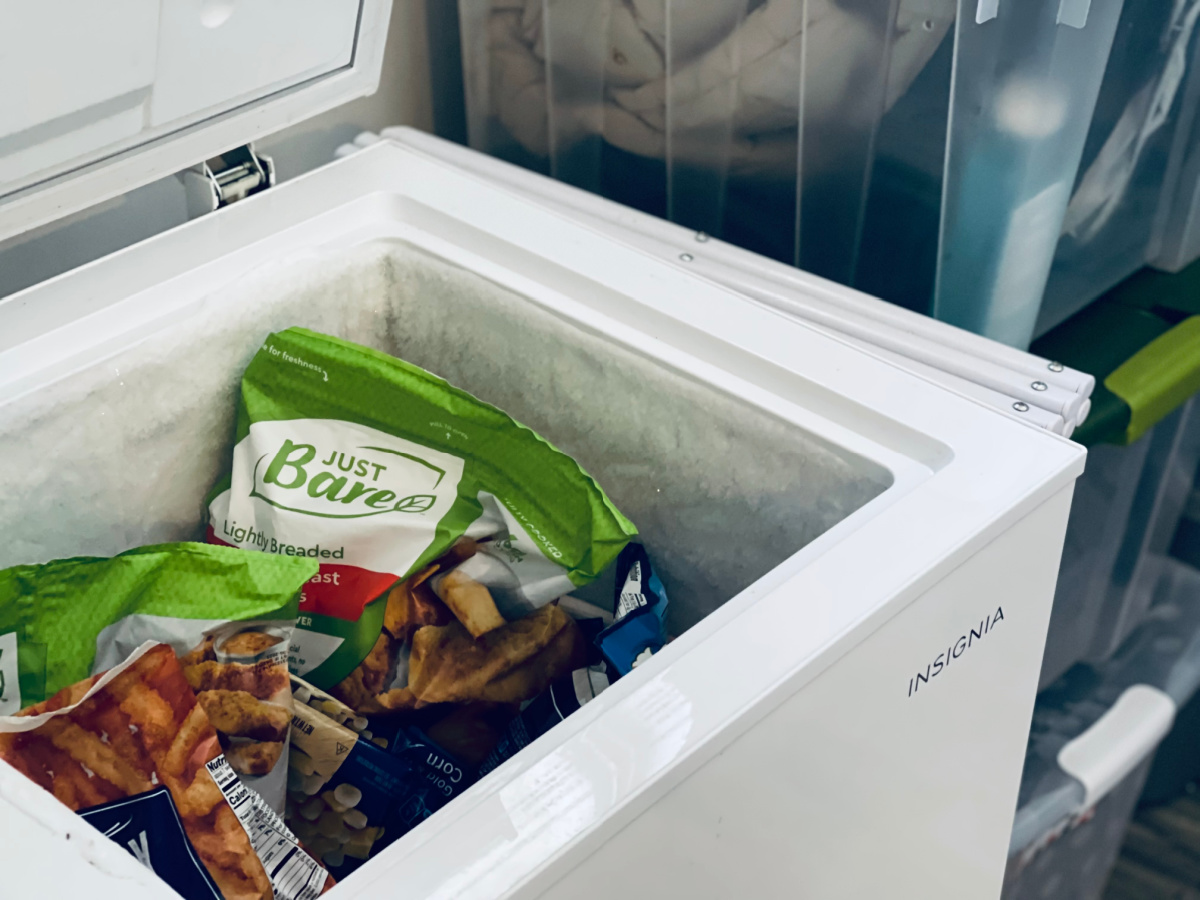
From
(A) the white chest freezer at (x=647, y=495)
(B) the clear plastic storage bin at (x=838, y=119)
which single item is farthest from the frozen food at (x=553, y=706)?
(B) the clear plastic storage bin at (x=838, y=119)

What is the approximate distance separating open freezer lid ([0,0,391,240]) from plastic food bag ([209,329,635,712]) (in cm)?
16

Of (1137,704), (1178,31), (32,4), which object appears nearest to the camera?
(32,4)

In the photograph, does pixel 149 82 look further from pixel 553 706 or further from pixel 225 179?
pixel 553 706

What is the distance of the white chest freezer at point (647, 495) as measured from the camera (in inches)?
20.6

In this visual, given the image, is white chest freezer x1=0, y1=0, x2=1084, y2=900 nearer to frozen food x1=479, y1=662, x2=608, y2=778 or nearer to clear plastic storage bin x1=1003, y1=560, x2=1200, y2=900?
frozen food x1=479, y1=662, x2=608, y2=778

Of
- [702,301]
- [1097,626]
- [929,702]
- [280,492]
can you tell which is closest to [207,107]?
[280,492]

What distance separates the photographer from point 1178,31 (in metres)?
1.01

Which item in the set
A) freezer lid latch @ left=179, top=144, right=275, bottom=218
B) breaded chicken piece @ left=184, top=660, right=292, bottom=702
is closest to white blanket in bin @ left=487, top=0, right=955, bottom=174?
freezer lid latch @ left=179, top=144, right=275, bottom=218

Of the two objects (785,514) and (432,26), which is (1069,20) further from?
(432,26)

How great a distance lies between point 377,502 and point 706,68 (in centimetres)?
49

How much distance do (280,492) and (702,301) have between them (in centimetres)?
34

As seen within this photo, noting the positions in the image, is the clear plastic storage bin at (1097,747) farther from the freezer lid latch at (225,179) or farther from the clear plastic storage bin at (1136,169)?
the freezer lid latch at (225,179)

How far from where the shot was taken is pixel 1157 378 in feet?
3.39

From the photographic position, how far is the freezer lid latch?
0.90 meters
